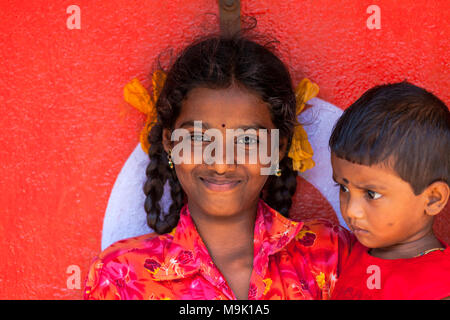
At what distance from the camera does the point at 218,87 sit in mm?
1611

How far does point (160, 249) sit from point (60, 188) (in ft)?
1.60

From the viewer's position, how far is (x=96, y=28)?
1881 millimetres

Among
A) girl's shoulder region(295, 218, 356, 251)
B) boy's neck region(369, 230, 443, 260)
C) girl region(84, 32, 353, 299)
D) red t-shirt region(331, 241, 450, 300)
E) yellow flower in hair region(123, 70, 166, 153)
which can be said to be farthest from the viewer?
yellow flower in hair region(123, 70, 166, 153)

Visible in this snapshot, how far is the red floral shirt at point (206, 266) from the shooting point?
1624 mm

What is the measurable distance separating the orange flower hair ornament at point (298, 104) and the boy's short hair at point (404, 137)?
347 millimetres

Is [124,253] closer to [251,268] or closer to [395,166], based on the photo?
[251,268]

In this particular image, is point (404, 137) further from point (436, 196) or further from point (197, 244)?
point (197, 244)

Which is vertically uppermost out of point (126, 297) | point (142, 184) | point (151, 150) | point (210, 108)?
point (210, 108)

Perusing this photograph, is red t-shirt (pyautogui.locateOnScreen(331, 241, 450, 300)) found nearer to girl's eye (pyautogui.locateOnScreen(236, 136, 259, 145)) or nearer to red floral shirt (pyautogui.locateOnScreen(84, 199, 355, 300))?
red floral shirt (pyautogui.locateOnScreen(84, 199, 355, 300))

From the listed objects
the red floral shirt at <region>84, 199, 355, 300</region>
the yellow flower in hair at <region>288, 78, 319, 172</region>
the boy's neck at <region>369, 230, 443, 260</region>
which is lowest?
the red floral shirt at <region>84, 199, 355, 300</region>

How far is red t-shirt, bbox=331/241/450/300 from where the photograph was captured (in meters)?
1.38

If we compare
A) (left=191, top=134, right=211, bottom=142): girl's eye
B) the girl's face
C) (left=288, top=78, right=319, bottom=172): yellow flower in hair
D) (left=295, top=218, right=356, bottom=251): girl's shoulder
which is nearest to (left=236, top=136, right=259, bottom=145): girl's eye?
the girl's face

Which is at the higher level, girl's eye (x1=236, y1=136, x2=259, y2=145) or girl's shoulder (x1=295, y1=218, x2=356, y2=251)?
girl's eye (x1=236, y1=136, x2=259, y2=145)
